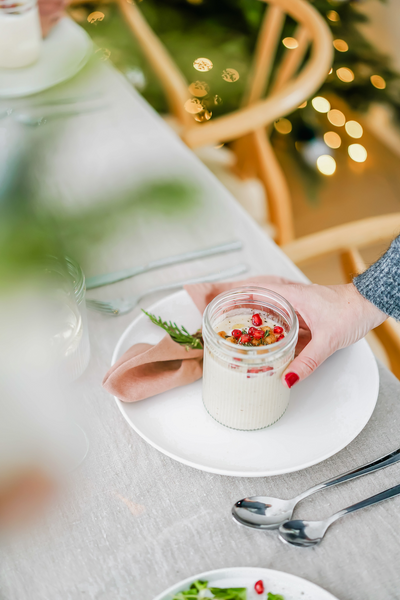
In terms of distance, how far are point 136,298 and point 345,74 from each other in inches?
90.8

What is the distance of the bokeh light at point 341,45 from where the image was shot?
8.45 feet

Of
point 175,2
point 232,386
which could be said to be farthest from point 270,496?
point 175,2

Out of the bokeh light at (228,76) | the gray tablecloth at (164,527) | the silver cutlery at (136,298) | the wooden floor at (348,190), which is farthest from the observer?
the wooden floor at (348,190)

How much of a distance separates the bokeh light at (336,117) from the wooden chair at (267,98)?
101cm

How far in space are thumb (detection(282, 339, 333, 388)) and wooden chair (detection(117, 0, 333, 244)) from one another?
2.56 feet

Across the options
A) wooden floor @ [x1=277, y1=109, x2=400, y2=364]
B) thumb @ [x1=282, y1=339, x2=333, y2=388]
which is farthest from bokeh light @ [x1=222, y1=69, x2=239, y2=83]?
wooden floor @ [x1=277, y1=109, x2=400, y2=364]

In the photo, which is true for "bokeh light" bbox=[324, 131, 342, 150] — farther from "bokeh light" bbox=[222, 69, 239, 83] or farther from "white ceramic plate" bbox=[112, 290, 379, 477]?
"bokeh light" bbox=[222, 69, 239, 83]

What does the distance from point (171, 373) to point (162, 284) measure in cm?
22

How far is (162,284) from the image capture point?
0.83 m

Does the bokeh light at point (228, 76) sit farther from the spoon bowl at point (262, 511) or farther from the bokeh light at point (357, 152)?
the bokeh light at point (357, 152)

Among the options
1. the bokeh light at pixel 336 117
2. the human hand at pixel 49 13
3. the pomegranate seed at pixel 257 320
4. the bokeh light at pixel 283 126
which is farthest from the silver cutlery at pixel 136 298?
the bokeh light at pixel 336 117

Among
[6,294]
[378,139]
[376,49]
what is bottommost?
[378,139]

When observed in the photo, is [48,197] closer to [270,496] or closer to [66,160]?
[270,496]

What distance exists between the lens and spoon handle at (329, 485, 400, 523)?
550 millimetres
